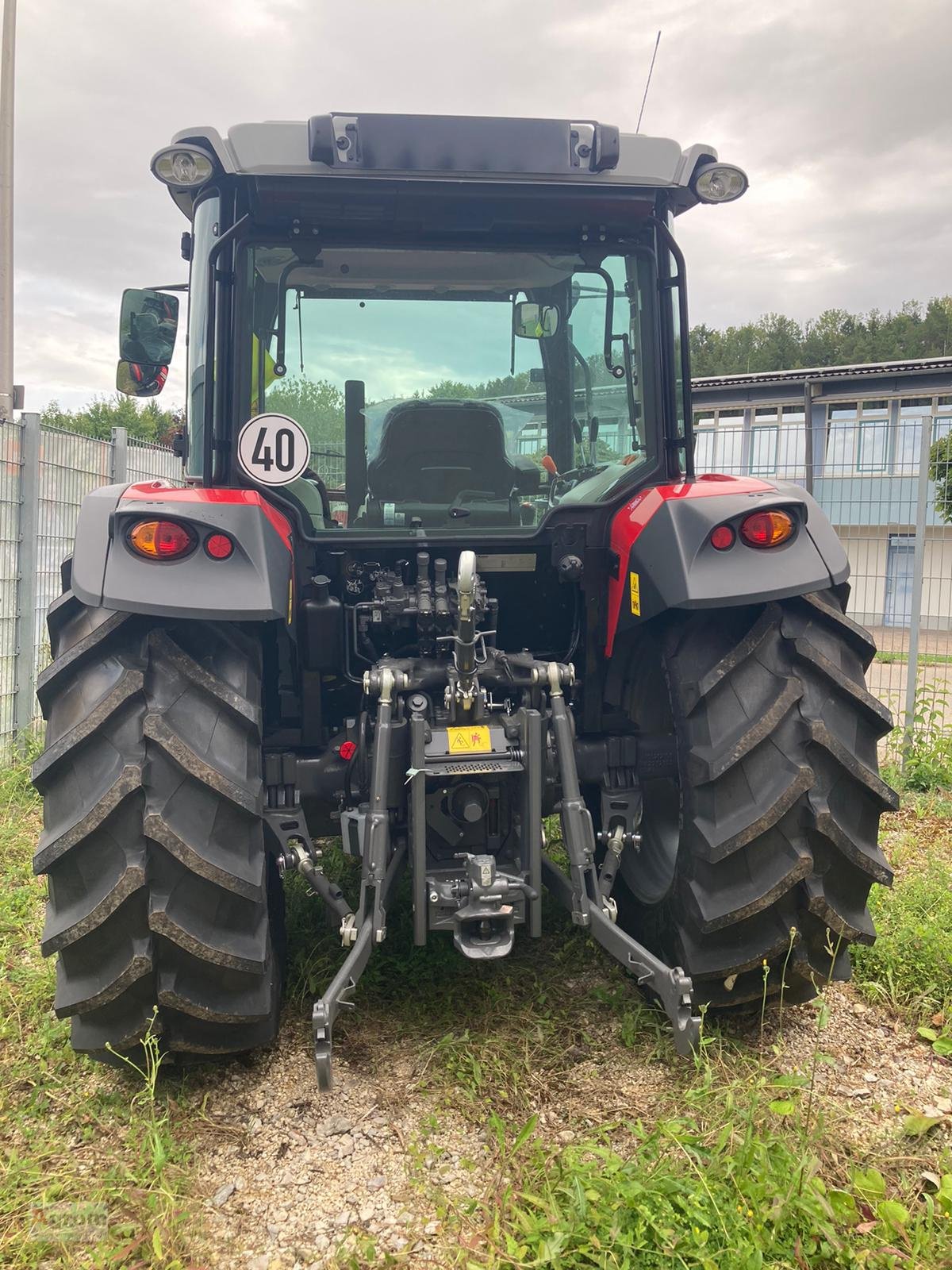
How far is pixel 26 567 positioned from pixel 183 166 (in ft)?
13.5

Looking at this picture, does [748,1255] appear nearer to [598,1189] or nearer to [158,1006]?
[598,1189]

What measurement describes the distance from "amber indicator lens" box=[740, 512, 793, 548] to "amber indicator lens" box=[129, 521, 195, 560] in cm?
144

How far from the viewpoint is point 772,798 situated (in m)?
2.42

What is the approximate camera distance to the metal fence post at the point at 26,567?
6000 mm

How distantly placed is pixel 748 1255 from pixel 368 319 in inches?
99.1

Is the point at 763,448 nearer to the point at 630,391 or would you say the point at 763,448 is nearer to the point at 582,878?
the point at 630,391

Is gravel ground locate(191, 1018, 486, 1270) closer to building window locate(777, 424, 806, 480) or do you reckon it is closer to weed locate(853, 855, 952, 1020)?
weed locate(853, 855, 952, 1020)

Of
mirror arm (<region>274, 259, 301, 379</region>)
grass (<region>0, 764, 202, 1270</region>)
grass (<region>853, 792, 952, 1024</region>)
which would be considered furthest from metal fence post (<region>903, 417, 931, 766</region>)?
grass (<region>0, 764, 202, 1270</region>)

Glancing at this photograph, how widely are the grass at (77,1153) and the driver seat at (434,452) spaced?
169 cm

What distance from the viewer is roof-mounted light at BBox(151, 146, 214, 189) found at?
2490mm

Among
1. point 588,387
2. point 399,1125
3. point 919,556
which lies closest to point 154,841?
point 399,1125

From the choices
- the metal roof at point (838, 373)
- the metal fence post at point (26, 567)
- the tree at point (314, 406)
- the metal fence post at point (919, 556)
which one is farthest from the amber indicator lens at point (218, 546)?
the metal roof at point (838, 373)

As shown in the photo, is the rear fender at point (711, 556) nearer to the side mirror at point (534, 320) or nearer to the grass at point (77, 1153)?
the side mirror at point (534, 320)

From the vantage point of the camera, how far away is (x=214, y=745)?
2354mm
